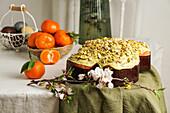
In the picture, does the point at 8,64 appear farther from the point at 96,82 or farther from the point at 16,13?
the point at 16,13

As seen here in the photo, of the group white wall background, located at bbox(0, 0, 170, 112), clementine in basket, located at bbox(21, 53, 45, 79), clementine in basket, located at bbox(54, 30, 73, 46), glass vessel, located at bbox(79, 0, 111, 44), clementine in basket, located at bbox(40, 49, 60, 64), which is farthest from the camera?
white wall background, located at bbox(0, 0, 170, 112)

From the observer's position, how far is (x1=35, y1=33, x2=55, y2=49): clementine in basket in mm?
1041

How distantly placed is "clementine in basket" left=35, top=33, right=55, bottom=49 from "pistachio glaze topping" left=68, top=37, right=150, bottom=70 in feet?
0.92

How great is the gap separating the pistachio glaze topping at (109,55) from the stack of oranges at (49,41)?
23 cm

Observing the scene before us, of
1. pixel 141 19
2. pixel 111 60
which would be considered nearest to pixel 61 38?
pixel 111 60

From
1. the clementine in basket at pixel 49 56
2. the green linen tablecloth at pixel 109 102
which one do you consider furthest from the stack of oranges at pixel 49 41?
the green linen tablecloth at pixel 109 102

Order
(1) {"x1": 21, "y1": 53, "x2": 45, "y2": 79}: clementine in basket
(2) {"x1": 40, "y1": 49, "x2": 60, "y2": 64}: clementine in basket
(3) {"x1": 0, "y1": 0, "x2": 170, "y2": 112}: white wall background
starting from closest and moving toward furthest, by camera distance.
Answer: (1) {"x1": 21, "y1": 53, "x2": 45, "y2": 79}: clementine in basket, (2) {"x1": 40, "y1": 49, "x2": 60, "y2": 64}: clementine in basket, (3) {"x1": 0, "y1": 0, "x2": 170, "y2": 112}: white wall background

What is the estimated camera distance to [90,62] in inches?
29.0

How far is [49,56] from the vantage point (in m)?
1.00

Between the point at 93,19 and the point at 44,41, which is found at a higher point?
the point at 93,19

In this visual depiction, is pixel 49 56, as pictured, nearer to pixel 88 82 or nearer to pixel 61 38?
pixel 61 38

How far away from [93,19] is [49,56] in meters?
0.48

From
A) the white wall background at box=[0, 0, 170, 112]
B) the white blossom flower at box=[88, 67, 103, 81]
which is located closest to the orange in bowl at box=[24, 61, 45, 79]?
the white blossom flower at box=[88, 67, 103, 81]

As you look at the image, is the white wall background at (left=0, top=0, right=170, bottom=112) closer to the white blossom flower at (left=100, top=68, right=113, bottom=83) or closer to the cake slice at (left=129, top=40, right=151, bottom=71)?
the cake slice at (left=129, top=40, right=151, bottom=71)
